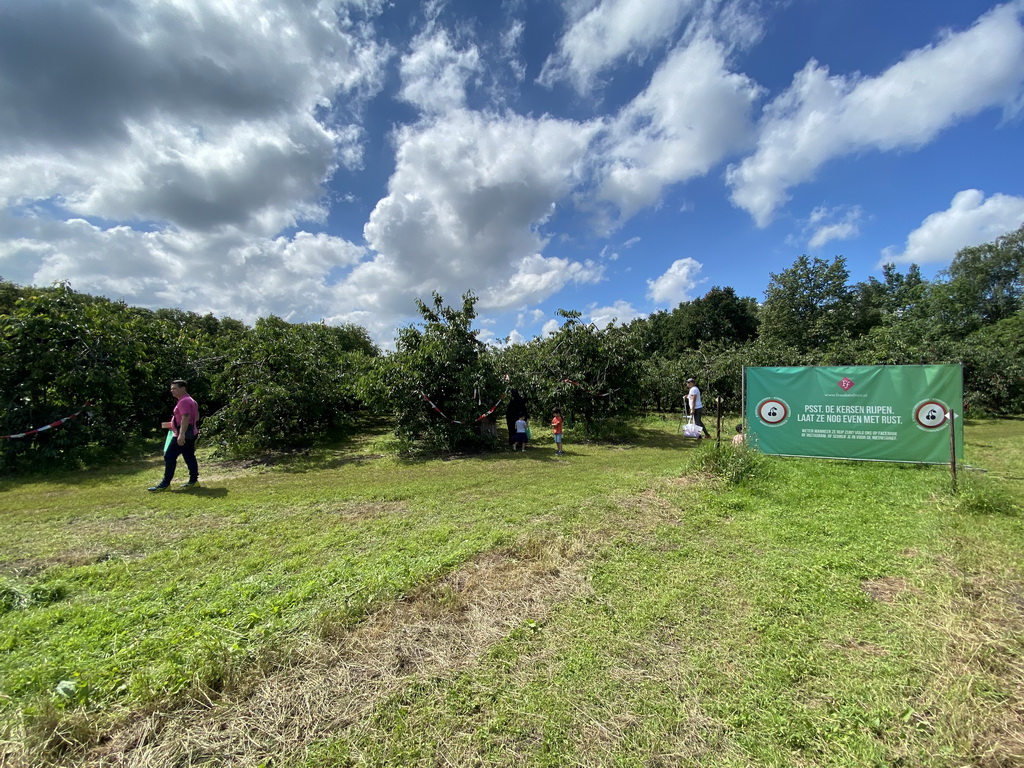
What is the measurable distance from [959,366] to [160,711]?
376 inches

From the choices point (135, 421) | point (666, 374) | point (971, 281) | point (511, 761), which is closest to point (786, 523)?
point (511, 761)

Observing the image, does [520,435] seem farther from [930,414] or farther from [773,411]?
[930,414]

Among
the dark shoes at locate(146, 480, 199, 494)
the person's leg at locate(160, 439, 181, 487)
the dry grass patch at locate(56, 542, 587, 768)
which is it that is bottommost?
the dry grass patch at locate(56, 542, 587, 768)

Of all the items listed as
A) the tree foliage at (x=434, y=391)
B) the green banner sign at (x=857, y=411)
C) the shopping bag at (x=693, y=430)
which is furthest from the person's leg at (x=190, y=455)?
the shopping bag at (x=693, y=430)

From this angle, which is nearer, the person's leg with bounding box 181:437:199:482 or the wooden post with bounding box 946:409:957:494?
the wooden post with bounding box 946:409:957:494

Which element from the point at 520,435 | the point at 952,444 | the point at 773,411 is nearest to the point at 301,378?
the point at 520,435

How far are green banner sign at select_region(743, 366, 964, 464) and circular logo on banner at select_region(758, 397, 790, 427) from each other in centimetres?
2

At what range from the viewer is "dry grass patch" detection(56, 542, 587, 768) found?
1893 mm

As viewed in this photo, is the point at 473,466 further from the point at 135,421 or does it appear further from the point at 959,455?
the point at 135,421

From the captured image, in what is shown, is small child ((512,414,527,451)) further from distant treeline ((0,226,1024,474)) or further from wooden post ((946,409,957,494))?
wooden post ((946,409,957,494))

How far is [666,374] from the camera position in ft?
65.3

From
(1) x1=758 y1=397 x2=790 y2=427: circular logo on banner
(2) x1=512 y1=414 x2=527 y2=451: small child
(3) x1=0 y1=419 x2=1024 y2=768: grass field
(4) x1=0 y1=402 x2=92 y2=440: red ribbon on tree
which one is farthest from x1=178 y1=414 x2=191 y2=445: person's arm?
(1) x1=758 y1=397 x2=790 y2=427: circular logo on banner

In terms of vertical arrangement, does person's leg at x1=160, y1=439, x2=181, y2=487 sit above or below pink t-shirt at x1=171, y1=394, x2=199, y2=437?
below

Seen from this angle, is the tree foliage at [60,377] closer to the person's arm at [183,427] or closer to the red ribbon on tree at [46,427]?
the red ribbon on tree at [46,427]
